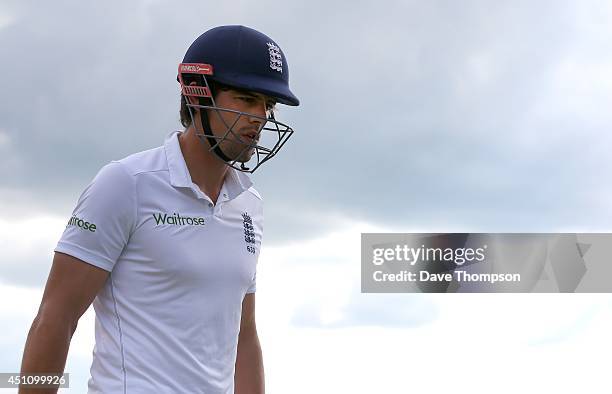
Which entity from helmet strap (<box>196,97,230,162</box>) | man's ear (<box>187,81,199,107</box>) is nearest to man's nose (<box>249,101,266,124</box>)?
helmet strap (<box>196,97,230,162</box>)

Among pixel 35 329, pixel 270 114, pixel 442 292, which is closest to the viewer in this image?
pixel 35 329

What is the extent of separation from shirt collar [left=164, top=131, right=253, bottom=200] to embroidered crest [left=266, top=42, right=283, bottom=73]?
0.57 meters

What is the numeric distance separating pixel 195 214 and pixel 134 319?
571 millimetres

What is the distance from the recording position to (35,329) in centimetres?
335

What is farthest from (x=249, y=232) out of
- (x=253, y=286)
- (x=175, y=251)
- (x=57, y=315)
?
(x=57, y=315)

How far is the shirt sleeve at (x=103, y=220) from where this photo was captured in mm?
3396

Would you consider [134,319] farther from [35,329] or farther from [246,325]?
[246,325]

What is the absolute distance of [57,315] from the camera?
3.33 meters

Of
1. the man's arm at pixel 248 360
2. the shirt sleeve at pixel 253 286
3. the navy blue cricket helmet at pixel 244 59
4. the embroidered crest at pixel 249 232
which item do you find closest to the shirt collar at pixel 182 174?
the embroidered crest at pixel 249 232

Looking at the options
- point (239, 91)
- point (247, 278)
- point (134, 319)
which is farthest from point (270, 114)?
point (134, 319)

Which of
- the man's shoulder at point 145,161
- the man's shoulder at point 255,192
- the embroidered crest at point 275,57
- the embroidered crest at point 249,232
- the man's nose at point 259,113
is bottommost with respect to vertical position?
the embroidered crest at point 249,232

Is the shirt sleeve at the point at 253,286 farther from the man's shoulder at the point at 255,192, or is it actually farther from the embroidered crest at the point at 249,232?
the man's shoulder at the point at 255,192

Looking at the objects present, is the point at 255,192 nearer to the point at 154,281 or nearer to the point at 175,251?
the point at 175,251

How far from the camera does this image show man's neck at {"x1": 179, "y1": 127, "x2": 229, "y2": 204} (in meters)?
3.80
